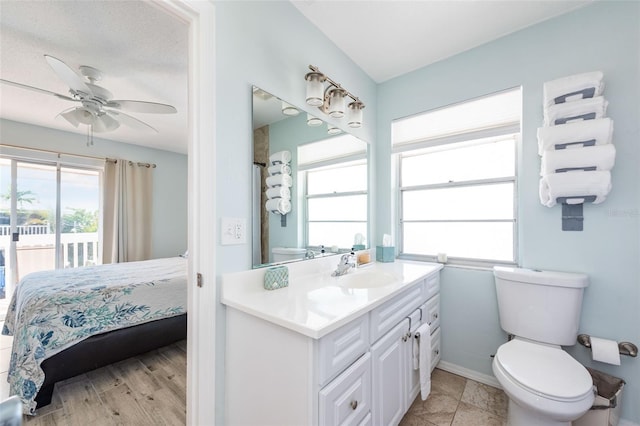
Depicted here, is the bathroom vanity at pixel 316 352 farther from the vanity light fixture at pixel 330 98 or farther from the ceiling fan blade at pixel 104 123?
the ceiling fan blade at pixel 104 123

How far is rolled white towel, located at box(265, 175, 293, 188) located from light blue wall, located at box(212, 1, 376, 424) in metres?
0.19

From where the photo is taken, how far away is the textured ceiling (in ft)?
5.01

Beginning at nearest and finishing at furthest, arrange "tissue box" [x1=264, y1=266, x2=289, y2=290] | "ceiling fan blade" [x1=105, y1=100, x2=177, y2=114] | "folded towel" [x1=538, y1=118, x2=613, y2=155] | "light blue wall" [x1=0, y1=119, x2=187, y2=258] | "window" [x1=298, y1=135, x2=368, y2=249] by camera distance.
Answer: "tissue box" [x1=264, y1=266, x2=289, y2=290] < "folded towel" [x1=538, y1=118, x2=613, y2=155] < "window" [x1=298, y1=135, x2=368, y2=249] < "ceiling fan blade" [x1=105, y1=100, x2=177, y2=114] < "light blue wall" [x1=0, y1=119, x2=187, y2=258]

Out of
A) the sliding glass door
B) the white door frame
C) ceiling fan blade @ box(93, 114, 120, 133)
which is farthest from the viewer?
the sliding glass door

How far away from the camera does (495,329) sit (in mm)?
1837

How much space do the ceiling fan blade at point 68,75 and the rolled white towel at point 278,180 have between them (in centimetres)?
137

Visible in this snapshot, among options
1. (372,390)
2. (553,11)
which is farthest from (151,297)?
(553,11)

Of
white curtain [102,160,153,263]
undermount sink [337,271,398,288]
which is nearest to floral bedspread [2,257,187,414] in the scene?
white curtain [102,160,153,263]

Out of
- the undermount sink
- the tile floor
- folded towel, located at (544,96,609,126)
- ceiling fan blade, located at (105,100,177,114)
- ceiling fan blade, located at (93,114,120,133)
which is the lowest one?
the tile floor

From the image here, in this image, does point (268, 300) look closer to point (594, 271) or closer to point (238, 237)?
point (238, 237)

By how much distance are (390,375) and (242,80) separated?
164 cm

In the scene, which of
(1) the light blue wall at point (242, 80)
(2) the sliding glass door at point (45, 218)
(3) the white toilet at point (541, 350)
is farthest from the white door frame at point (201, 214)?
(2) the sliding glass door at point (45, 218)

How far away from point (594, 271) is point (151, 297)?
3.20 meters

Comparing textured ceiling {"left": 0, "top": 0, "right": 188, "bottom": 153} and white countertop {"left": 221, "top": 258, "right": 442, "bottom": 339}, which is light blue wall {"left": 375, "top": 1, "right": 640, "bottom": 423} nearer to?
white countertop {"left": 221, "top": 258, "right": 442, "bottom": 339}
